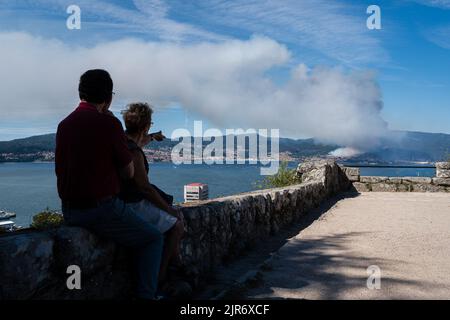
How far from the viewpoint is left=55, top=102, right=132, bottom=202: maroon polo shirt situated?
2.65 metres

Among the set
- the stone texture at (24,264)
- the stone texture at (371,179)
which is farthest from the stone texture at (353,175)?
the stone texture at (24,264)

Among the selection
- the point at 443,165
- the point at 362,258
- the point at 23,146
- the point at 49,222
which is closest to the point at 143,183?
the point at 49,222

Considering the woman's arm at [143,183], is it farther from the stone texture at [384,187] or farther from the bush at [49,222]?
the stone texture at [384,187]

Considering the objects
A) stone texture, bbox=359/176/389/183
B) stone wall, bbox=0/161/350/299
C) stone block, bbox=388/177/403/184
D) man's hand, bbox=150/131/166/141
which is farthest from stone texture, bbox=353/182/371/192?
man's hand, bbox=150/131/166/141

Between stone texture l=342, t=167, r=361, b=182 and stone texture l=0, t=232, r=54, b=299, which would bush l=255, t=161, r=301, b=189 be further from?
stone texture l=0, t=232, r=54, b=299

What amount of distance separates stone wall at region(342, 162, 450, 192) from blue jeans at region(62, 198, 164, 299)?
11626 mm

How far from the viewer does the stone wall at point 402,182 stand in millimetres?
13383

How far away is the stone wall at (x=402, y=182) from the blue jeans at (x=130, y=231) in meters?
11.6

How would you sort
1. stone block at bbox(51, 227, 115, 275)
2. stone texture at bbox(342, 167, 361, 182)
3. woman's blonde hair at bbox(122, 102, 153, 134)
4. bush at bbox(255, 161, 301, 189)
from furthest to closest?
1. stone texture at bbox(342, 167, 361, 182)
2. bush at bbox(255, 161, 301, 189)
3. woman's blonde hair at bbox(122, 102, 153, 134)
4. stone block at bbox(51, 227, 115, 275)

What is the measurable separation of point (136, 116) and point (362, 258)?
2986mm

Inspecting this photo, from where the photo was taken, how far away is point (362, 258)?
191 inches
